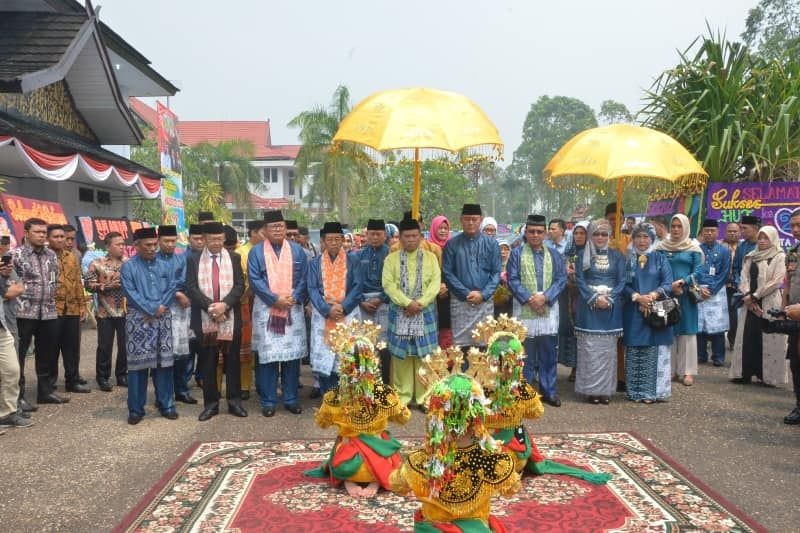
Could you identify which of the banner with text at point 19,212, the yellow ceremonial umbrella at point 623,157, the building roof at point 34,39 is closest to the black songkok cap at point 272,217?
the yellow ceremonial umbrella at point 623,157

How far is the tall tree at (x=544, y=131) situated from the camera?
66.5 metres

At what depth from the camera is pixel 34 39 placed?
11961 millimetres

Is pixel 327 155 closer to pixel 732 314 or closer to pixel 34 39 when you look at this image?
pixel 34 39

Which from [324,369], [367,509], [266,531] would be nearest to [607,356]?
[324,369]

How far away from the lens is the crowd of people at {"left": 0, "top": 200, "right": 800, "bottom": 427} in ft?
19.7

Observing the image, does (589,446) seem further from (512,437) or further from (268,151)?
(268,151)

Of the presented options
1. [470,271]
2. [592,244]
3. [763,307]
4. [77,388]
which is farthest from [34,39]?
[763,307]

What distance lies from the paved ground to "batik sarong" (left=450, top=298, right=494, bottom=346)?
35.9 inches

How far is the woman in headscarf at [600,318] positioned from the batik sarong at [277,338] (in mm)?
2840

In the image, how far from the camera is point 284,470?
4617mm

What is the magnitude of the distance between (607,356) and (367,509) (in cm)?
346

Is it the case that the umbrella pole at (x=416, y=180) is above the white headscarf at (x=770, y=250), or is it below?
above

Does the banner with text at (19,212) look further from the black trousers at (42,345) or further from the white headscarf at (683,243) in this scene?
the white headscarf at (683,243)

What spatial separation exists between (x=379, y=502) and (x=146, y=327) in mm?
3039
